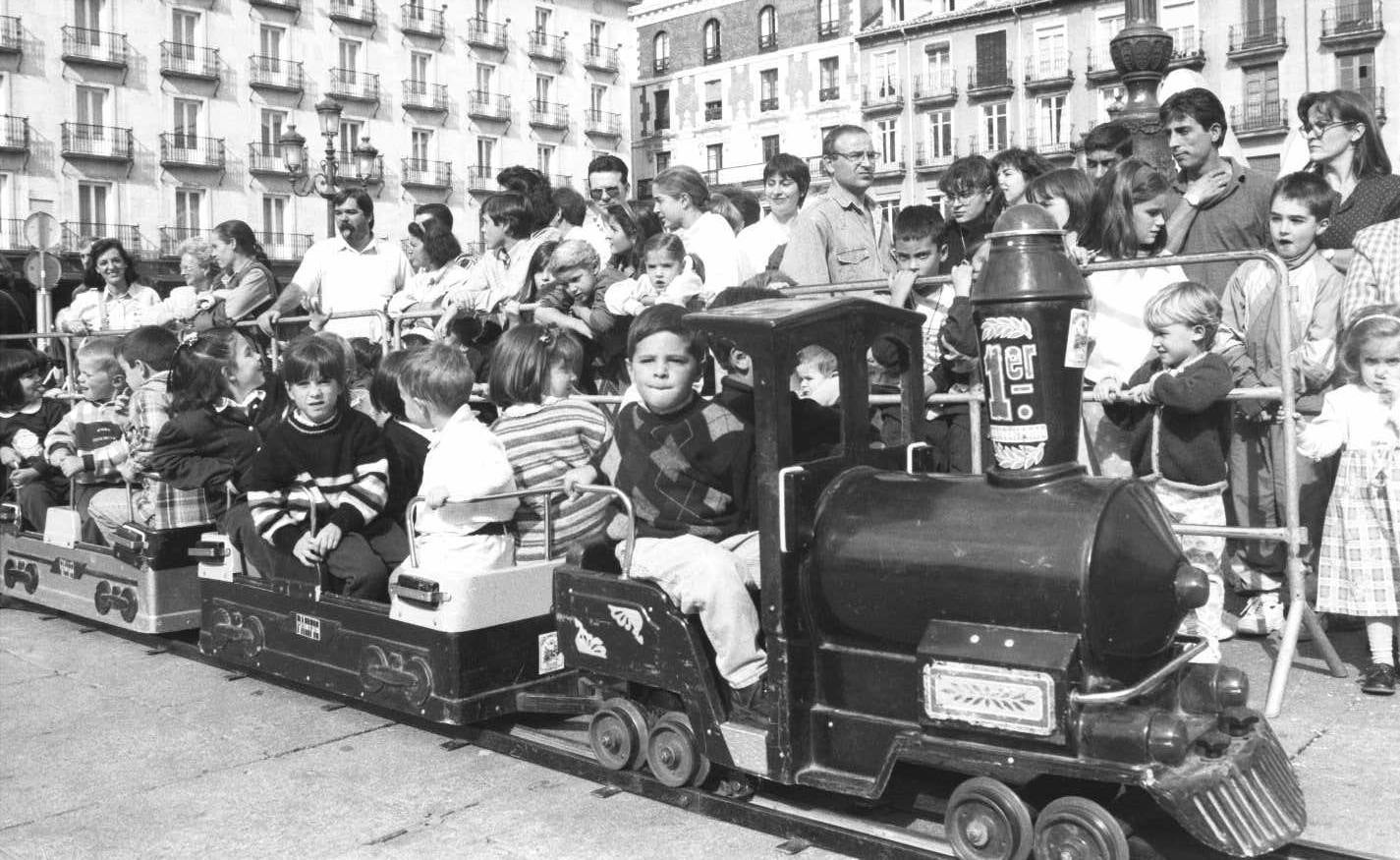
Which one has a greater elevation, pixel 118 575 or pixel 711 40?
pixel 711 40

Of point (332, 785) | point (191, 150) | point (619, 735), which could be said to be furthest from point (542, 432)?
point (191, 150)

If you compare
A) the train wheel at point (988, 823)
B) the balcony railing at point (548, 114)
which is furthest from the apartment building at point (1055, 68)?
the train wheel at point (988, 823)

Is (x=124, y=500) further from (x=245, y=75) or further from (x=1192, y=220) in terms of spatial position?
(x=245, y=75)

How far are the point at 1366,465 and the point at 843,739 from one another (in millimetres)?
2901

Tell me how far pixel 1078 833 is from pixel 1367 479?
2.89 meters

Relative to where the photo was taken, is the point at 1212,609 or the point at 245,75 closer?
the point at 1212,609

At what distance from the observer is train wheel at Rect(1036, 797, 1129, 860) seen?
347cm

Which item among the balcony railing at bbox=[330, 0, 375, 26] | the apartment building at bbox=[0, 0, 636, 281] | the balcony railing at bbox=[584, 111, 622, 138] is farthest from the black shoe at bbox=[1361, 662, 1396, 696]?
the balcony railing at bbox=[584, 111, 622, 138]

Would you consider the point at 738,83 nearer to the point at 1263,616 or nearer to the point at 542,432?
the point at 1263,616

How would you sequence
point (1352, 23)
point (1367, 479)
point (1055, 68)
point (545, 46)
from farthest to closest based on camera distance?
point (545, 46), point (1055, 68), point (1352, 23), point (1367, 479)

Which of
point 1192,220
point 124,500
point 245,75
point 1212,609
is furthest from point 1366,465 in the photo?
point 245,75

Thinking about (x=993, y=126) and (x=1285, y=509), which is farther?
(x=993, y=126)

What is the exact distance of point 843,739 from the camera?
13.5 ft

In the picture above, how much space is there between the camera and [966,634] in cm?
370
